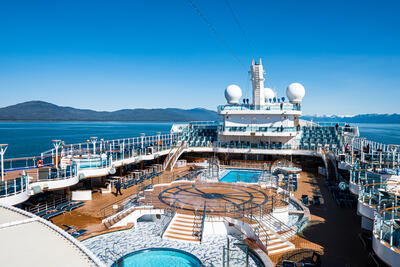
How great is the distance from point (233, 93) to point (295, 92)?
7.22m

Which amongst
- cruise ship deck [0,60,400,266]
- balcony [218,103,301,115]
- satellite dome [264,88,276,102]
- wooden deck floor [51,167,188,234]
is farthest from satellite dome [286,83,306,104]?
wooden deck floor [51,167,188,234]

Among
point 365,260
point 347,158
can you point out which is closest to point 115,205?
point 365,260

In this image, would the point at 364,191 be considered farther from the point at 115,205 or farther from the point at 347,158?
the point at 115,205

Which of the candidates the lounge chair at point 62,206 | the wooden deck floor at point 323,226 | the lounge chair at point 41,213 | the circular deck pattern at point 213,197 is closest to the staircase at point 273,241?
the wooden deck floor at point 323,226

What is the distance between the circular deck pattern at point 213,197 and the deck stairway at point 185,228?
36.1 inches

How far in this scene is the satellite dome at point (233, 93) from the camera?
3547 centimetres

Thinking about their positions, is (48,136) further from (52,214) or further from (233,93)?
(52,214)

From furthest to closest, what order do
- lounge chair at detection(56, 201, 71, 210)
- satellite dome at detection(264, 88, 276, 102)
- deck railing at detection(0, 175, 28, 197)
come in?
satellite dome at detection(264, 88, 276, 102) < lounge chair at detection(56, 201, 71, 210) < deck railing at detection(0, 175, 28, 197)

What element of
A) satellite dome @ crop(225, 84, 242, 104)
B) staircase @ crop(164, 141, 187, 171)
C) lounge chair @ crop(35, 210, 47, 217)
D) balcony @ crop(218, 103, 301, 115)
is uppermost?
satellite dome @ crop(225, 84, 242, 104)

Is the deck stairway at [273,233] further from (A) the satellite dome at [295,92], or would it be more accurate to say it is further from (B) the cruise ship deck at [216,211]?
(A) the satellite dome at [295,92]

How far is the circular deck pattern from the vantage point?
1625 cm

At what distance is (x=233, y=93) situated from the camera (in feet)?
116

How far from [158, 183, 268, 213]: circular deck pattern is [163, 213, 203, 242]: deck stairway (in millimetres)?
918

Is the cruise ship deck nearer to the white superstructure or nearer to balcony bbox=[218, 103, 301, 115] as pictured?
the white superstructure
